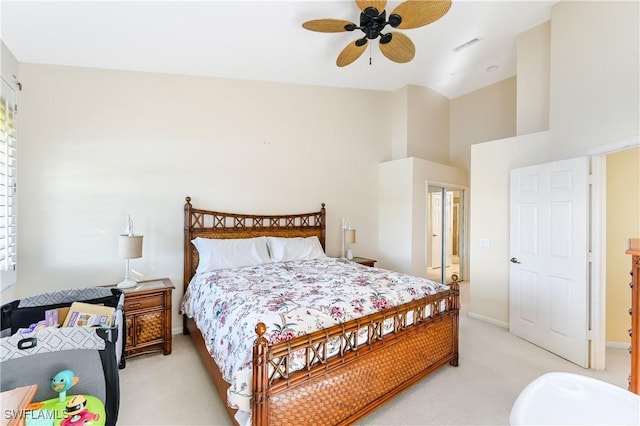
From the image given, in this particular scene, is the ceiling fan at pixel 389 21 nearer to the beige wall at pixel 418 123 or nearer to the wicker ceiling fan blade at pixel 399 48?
the wicker ceiling fan blade at pixel 399 48

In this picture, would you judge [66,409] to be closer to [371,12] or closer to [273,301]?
[273,301]

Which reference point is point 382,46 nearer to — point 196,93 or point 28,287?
point 196,93

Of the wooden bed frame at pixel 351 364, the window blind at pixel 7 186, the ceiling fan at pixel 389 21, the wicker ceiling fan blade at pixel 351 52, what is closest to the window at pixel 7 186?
the window blind at pixel 7 186

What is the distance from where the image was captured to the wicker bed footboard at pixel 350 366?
61.0 inches

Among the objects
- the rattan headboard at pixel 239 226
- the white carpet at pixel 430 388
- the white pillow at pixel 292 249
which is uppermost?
the rattan headboard at pixel 239 226

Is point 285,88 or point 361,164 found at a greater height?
point 285,88

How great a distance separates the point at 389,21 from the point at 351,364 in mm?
2668

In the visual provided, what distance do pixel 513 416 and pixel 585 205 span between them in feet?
9.66

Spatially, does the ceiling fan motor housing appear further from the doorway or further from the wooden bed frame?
the doorway

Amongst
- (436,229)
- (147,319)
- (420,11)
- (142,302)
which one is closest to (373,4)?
(420,11)

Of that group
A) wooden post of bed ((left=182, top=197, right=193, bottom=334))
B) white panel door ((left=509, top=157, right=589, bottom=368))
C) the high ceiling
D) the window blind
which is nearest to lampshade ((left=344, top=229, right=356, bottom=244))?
white panel door ((left=509, top=157, right=589, bottom=368))

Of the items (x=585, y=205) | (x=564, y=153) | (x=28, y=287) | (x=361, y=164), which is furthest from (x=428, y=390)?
(x=28, y=287)

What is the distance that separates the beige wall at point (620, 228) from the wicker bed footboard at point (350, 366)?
2233 mm

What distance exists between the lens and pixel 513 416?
82cm
